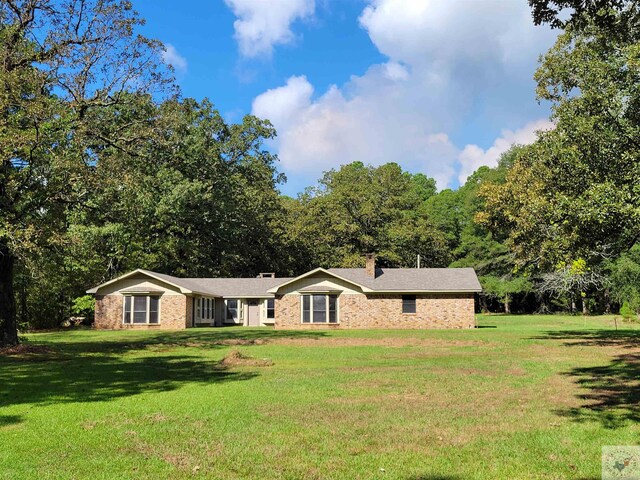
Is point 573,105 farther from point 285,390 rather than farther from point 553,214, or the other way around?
point 285,390

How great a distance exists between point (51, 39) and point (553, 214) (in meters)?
18.7

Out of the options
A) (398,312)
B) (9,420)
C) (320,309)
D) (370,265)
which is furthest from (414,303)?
(9,420)

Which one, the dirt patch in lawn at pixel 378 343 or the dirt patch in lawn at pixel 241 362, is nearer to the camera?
the dirt patch in lawn at pixel 241 362

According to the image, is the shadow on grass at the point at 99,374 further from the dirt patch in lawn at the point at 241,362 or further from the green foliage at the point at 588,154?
the green foliage at the point at 588,154

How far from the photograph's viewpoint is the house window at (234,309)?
43.7 metres

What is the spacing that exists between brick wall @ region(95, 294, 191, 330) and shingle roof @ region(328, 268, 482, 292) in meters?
10.3

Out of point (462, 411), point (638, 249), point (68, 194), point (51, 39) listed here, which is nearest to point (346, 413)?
point (462, 411)

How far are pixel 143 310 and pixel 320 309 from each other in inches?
480

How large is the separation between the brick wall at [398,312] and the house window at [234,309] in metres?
7.49

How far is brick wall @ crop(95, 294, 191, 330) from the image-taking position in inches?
1485

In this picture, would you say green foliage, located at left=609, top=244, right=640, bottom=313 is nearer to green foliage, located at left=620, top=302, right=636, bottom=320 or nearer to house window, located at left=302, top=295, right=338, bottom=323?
green foliage, located at left=620, top=302, right=636, bottom=320

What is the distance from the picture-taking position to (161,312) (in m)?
38.0

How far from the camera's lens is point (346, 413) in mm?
8820

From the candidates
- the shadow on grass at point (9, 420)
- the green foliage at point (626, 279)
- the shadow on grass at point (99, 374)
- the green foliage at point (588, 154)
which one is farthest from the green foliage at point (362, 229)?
the shadow on grass at point (9, 420)
